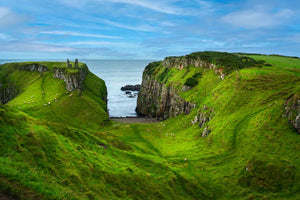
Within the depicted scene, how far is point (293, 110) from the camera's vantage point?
62.0m

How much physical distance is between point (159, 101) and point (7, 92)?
376ft

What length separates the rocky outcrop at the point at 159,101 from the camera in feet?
386

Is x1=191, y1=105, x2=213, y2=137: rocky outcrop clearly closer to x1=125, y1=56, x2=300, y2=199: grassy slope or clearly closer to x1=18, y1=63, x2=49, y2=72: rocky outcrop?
x1=125, y1=56, x2=300, y2=199: grassy slope

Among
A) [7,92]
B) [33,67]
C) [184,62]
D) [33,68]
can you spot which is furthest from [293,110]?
[7,92]

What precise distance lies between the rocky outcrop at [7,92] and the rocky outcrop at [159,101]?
9051 cm

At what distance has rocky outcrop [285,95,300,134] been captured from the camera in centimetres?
5978

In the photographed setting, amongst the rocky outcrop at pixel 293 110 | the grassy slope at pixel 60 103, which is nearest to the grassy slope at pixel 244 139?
the rocky outcrop at pixel 293 110

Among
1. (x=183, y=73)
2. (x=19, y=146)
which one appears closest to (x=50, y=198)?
(x=19, y=146)

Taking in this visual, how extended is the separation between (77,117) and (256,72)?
82728mm

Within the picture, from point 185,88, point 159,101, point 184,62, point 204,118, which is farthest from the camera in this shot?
point 159,101

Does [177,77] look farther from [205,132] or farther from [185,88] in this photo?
[205,132]

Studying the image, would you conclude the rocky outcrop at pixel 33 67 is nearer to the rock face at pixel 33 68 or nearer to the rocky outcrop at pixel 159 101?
the rock face at pixel 33 68

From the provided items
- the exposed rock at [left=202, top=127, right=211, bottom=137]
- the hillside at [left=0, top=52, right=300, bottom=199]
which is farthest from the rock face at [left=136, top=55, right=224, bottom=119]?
the exposed rock at [left=202, top=127, right=211, bottom=137]

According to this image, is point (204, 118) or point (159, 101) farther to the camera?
point (159, 101)
